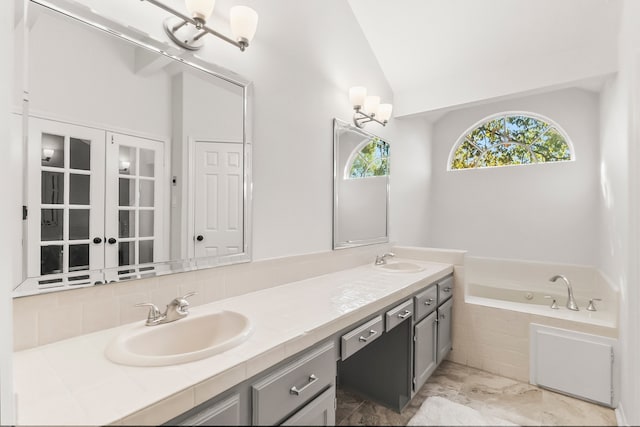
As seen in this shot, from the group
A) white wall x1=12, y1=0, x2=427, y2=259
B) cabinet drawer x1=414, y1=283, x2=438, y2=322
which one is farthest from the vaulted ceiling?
cabinet drawer x1=414, y1=283, x2=438, y2=322

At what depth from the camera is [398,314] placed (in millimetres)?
1671

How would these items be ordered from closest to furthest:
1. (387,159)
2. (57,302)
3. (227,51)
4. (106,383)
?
(106,383) → (57,302) → (227,51) → (387,159)

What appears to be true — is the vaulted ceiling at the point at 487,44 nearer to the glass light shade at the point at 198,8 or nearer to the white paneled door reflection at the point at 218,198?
the glass light shade at the point at 198,8

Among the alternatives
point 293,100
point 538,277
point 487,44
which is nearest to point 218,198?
point 293,100

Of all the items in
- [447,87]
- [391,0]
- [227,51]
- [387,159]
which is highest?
[391,0]

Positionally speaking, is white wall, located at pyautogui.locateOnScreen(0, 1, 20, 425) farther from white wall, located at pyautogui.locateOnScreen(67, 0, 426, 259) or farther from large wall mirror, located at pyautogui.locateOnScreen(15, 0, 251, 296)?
white wall, located at pyautogui.locateOnScreen(67, 0, 426, 259)

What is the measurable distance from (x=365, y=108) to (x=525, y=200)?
6.72 feet

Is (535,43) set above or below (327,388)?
above

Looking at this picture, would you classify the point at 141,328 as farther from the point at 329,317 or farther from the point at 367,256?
the point at 367,256

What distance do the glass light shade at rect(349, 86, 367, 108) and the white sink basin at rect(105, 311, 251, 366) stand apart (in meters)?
1.71

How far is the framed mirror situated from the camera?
2288 mm

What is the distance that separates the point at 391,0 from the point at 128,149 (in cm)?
203

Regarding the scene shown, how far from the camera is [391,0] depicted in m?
2.24

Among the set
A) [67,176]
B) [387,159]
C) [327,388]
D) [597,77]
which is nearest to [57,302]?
[67,176]
